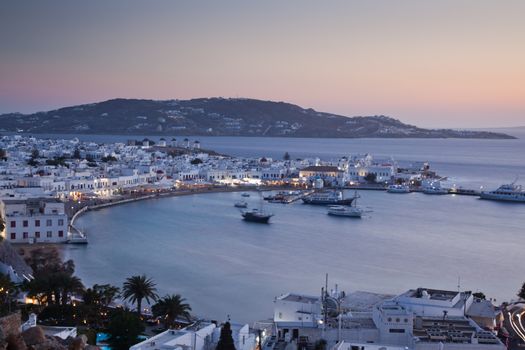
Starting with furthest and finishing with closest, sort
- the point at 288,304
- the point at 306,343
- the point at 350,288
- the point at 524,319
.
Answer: the point at 350,288 < the point at 524,319 < the point at 288,304 < the point at 306,343

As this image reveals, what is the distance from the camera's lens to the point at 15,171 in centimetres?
2955

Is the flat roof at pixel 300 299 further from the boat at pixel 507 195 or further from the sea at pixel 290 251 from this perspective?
the boat at pixel 507 195

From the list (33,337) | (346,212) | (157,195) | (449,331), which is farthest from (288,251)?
(157,195)

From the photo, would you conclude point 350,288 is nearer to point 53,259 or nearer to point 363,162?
point 53,259

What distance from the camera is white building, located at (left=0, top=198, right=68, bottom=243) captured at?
16.4 m

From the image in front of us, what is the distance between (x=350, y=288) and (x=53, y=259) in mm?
6226

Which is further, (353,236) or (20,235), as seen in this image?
(353,236)

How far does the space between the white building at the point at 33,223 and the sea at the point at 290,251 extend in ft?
2.57

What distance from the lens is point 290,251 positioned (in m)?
17.3

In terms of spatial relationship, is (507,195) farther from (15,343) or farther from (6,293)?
(15,343)

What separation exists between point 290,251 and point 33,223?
6.58 meters

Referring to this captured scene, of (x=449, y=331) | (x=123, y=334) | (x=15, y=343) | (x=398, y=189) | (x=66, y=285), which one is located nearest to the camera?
(x=15, y=343)

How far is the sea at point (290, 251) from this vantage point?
13.3m

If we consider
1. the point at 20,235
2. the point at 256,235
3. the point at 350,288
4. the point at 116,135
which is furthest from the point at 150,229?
A: the point at 116,135
